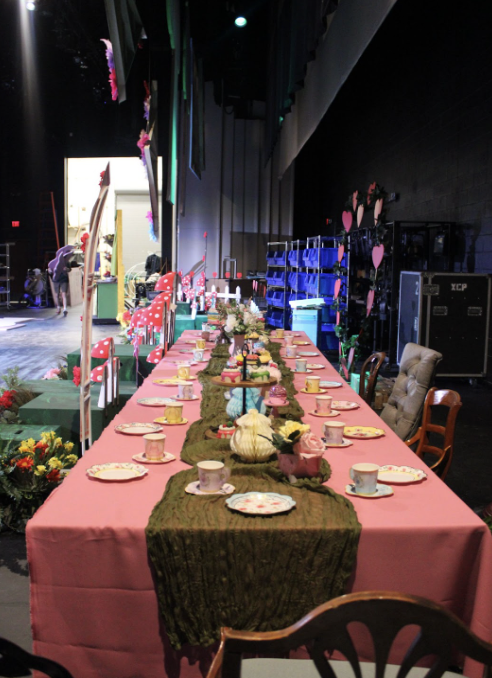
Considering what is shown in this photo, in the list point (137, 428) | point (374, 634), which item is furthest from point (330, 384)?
point (374, 634)

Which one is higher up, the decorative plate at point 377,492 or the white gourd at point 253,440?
the white gourd at point 253,440

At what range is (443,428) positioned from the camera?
272 centimetres

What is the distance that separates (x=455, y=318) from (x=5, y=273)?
1406 centimetres

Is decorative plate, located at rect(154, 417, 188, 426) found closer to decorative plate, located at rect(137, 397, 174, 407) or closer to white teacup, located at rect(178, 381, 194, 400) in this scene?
decorative plate, located at rect(137, 397, 174, 407)

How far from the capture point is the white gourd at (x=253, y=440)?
1939 mm

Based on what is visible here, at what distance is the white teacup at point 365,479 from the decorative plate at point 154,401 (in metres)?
1.22

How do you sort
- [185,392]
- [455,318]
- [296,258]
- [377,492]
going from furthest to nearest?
[296,258], [455,318], [185,392], [377,492]

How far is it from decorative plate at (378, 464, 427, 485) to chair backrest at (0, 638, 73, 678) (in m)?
1.01

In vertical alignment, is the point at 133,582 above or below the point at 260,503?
below

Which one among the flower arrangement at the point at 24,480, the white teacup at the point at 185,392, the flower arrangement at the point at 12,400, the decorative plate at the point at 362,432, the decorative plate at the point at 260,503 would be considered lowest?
the flower arrangement at the point at 24,480

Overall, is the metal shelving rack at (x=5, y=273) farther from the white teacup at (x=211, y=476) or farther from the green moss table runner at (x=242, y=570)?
the green moss table runner at (x=242, y=570)

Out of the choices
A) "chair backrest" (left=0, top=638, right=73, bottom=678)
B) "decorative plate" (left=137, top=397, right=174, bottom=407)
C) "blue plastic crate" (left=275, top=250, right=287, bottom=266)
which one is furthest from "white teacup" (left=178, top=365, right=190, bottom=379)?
"blue plastic crate" (left=275, top=250, right=287, bottom=266)

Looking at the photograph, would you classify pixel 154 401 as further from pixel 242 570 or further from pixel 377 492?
pixel 242 570

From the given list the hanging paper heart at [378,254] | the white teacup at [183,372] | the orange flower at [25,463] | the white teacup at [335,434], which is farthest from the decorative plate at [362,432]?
the hanging paper heart at [378,254]
